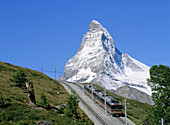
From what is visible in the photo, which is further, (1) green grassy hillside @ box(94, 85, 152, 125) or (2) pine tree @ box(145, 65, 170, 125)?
(1) green grassy hillside @ box(94, 85, 152, 125)

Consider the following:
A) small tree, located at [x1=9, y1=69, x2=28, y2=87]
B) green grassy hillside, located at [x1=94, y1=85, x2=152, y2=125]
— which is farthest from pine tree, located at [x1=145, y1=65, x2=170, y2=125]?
small tree, located at [x1=9, y1=69, x2=28, y2=87]

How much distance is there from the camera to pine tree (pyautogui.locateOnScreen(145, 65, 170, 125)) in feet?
136

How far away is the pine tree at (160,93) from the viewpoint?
136 ft

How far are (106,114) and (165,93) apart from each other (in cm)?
2395

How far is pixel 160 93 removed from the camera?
43.0 meters

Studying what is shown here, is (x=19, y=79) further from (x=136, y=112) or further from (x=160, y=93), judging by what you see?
(x=136, y=112)

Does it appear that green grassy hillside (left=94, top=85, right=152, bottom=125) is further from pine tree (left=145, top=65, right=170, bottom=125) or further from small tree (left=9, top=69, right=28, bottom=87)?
small tree (left=9, top=69, right=28, bottom=87)

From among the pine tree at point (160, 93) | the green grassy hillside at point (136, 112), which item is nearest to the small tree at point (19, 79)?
the green grassy hillside at point (136, 112)

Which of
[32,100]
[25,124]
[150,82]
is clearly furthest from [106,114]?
[25,124]

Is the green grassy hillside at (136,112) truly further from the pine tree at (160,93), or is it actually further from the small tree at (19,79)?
the small tree at (19,79)

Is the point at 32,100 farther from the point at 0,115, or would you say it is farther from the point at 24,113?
the point at 0,115

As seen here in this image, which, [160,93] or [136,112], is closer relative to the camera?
[160,93]

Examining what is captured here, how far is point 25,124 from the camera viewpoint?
1261 inches

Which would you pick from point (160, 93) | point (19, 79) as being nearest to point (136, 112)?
point (19, 79)
